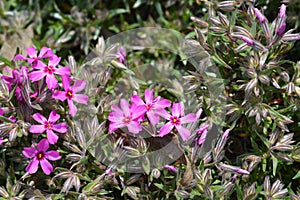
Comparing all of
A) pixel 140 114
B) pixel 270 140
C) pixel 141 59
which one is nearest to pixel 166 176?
pixel 140 114

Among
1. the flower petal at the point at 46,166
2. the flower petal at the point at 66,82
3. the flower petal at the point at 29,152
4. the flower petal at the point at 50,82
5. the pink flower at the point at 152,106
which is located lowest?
the flower petal at the point at 46,166

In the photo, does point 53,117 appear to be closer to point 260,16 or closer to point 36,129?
point 36,129

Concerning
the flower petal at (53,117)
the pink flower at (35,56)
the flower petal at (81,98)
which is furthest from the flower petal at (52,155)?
the pink flower at (35,56)

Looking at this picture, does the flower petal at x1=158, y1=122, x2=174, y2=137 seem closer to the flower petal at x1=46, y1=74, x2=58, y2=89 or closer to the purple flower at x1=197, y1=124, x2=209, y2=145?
the purple flower at x1=197, y1=124, x2=209, y2=145

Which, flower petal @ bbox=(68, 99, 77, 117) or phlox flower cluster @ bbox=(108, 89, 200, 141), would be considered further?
flower petal @ bbox=(68, 99, 77, 117)

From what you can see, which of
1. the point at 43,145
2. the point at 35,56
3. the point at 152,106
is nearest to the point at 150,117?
the point at 152,106

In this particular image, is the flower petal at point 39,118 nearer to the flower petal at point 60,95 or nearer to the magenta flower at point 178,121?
the flower petal at point 60,95

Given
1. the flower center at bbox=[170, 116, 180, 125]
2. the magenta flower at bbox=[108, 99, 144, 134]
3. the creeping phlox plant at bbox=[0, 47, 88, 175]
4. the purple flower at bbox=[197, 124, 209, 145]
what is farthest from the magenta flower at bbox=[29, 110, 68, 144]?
the purple flower at bbox=[197, 124, 209, 145]

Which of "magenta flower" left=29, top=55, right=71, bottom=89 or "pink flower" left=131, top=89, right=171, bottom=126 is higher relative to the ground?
"magenta flower" left=29, top=55, right=71, bottom=89
